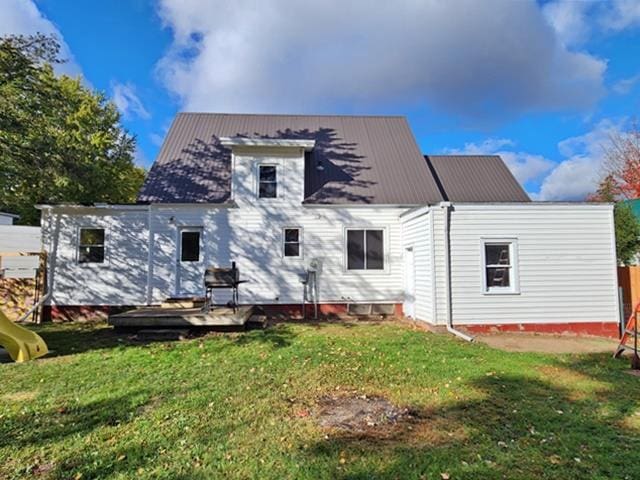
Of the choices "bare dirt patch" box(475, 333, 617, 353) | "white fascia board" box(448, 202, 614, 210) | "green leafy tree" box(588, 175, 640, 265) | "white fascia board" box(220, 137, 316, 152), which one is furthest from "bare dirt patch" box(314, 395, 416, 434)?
"green leafy tree" box(588, 175, 640, 265)

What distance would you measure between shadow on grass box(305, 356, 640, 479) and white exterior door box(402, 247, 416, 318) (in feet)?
19.1

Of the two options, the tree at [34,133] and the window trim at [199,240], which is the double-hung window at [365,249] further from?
the tree at [34,133]

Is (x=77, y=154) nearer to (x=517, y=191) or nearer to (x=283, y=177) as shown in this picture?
(x=283, y=177)

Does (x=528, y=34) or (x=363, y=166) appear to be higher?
(x=528, y=34)

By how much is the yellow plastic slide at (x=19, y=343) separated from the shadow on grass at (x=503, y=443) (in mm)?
6125

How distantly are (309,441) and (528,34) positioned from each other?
1619 cm

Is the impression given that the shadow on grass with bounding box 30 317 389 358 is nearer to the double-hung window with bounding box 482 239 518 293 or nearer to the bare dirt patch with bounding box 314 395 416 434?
the bare dirt patch with bounding box 314 395 416 434

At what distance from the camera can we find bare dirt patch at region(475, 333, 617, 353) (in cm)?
733

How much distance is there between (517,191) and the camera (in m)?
13.5

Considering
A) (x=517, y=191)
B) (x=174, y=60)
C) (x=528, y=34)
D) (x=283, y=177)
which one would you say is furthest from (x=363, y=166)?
(x=174, y=60)

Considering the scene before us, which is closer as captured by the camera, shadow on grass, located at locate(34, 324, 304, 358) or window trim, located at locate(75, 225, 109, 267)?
shadow on grass, located at locate(34, 324, 304, 358)

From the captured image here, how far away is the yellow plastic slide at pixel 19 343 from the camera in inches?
252

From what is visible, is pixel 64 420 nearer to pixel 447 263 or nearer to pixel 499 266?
pixel 447 263

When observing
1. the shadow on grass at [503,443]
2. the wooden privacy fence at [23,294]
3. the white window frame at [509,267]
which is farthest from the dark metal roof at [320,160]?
the shadow on grass at [503,443]
